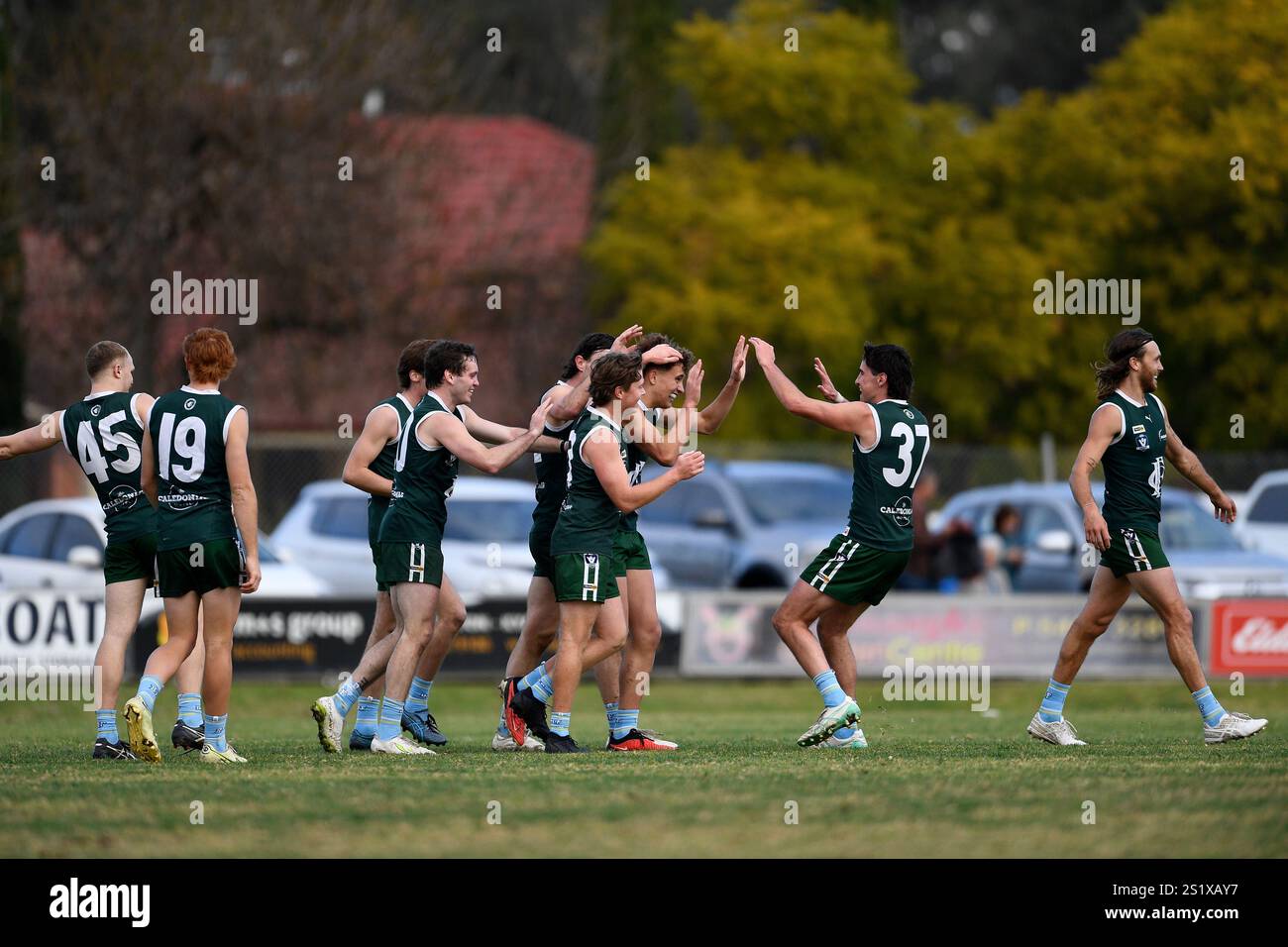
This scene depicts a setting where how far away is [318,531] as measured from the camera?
20.6 meters

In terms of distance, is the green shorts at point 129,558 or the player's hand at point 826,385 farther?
the player's hand at point 826,385

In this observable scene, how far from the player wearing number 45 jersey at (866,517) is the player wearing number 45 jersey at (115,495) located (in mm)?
3322

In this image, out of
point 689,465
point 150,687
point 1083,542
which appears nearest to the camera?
point 689,465

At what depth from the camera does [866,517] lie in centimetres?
1005

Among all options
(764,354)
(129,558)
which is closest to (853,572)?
(764,354)

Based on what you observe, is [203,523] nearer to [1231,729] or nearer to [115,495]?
[115,495]

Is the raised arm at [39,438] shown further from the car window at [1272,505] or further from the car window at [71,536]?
the car window at [1272,505]

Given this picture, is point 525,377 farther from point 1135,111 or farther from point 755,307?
point 1135,111

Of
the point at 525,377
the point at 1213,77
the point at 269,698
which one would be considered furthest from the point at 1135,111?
the point at 269,698

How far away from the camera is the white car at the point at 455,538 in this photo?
63.8 ft

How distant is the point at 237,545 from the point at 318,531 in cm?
1133

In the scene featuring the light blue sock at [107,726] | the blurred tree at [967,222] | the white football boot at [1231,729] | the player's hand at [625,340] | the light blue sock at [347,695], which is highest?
the blurred tree at [967,222]

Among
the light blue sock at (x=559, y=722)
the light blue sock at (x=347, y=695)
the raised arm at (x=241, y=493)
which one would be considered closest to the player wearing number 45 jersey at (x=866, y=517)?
the light blue sock at (x=559, y=722)

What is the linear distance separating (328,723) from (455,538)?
10.2 metres
